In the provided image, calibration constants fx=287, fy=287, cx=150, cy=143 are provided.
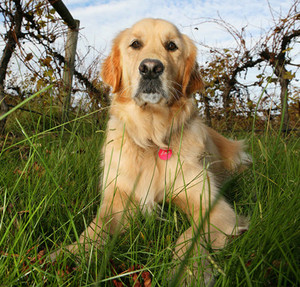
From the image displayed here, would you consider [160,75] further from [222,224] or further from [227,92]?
[227,92]

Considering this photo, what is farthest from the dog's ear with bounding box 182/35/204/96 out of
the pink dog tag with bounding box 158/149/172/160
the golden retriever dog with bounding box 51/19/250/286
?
the pink dog tag with bounding box 158/149/172/160

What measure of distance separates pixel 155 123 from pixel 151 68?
17.7 inches

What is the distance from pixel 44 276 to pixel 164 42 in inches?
75.7

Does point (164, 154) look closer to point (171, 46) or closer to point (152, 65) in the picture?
point (152, 65)

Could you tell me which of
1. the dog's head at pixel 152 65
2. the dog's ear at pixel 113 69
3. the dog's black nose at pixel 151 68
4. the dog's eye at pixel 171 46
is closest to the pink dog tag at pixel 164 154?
the dog's head at pixel 152 65

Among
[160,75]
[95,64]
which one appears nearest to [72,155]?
[160,75]

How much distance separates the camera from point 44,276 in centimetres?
98

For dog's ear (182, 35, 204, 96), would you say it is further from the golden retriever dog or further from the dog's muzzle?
the dog's muzzle

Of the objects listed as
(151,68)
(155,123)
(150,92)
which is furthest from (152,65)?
(155,123)

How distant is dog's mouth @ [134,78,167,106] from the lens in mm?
2049

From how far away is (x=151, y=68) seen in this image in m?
2.01

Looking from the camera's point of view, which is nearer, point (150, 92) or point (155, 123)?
point (150, 92)

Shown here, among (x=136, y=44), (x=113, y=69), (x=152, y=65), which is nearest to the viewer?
(x=152, y=65)

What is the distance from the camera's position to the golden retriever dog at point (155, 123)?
1.99m
